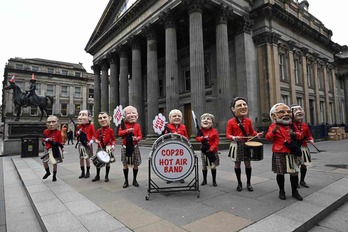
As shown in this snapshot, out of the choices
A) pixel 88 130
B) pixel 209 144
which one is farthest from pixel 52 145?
pixel 209 144

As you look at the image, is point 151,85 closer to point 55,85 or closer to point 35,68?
point 55,85

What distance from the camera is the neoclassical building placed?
15.7 m

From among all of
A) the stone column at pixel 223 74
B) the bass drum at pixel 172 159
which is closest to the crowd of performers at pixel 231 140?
the bass drum at pixel 172 159

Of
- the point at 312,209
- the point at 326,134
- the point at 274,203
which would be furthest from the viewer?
the point at 326,134

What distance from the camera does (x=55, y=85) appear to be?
48281 mm

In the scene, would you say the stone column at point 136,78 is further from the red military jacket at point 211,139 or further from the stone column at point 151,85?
the red military jacket at point 211,139

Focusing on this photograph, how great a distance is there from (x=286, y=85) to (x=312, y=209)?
1973 centimetres

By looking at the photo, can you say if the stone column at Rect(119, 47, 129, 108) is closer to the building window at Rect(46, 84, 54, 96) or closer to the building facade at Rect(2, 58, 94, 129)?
the building facade at Rect(2, 58, 94, 129)

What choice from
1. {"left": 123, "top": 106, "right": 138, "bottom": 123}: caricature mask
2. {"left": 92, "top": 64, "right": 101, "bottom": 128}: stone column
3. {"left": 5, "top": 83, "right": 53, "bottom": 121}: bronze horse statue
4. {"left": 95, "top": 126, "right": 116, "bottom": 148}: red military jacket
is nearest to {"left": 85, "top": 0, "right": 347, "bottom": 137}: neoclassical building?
{"left": 92, "top": 64, "right": 101, "bottom": 128}: stone column

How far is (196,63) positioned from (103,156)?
429 inches

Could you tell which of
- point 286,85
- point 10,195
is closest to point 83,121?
point 10,195

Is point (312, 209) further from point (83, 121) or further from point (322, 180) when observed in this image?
point (83, 121)

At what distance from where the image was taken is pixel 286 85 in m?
20.6

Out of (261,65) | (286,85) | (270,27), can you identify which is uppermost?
(270,27)
